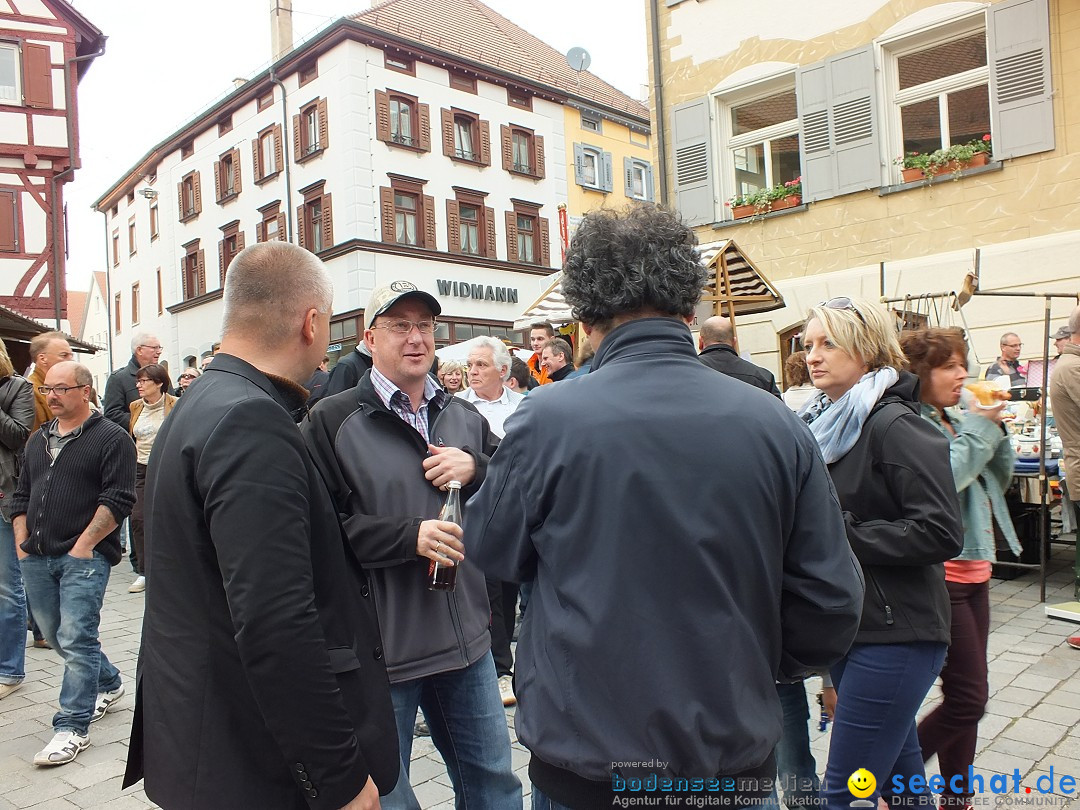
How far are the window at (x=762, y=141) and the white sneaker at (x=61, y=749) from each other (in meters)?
11.4

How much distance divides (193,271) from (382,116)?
11.7 m

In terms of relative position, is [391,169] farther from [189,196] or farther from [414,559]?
[414,559]

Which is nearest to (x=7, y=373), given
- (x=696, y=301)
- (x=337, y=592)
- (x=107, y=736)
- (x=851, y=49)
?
(x=107, y=736)

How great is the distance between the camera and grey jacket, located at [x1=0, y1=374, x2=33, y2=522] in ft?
18.0

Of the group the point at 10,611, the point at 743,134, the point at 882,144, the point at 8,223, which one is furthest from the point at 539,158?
the point at 10,611

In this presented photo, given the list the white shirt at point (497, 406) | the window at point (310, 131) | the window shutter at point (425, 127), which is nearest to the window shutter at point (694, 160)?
the white shirt at point (497, 406)

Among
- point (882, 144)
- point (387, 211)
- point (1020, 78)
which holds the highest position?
point (387, 211)

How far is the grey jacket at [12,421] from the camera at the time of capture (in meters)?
5.49

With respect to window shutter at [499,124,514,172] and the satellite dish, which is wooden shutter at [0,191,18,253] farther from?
the satellite dish

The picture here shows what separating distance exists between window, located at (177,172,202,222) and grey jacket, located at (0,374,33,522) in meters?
28.6

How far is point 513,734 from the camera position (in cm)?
448

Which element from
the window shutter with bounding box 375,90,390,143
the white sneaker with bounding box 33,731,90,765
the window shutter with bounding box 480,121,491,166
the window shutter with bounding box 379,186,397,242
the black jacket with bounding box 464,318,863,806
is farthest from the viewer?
the window shutter with bounding box 480,121,491,166

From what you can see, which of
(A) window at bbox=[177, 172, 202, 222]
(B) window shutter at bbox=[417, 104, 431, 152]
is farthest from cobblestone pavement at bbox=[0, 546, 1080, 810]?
(A) window at bbox=[177, 172, 202, 222]

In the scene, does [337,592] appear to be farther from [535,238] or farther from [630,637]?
[535,238]
